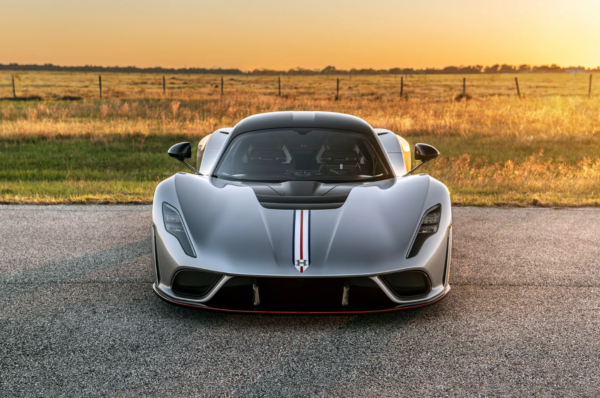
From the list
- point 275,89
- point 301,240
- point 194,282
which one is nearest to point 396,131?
point 301,240

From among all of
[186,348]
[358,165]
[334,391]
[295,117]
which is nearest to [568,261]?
[358,165]

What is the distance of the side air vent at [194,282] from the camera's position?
127 inches

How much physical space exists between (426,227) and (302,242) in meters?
0.89

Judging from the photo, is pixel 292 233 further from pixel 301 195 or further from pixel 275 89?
pixel 275 89

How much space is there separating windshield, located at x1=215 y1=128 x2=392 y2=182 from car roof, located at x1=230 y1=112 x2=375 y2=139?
0.05 metres

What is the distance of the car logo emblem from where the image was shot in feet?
10.1

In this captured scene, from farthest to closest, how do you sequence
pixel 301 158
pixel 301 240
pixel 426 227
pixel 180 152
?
1. pixel 180 152
2. pixel 301 158
3. pixel 426 227
4. pixel 301 240

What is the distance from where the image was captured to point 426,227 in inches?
139

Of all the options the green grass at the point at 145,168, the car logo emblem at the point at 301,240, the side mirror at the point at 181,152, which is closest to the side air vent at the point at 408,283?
the car logo emblem at the point at 301,240

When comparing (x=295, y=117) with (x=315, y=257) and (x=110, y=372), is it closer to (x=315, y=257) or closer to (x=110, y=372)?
(x=315, y=257)

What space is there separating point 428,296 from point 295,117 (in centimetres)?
231

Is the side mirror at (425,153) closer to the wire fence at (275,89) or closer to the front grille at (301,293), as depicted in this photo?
the front grille at (301,293)

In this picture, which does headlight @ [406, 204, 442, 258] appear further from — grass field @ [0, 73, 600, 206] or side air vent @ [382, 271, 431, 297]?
grass field @ [0, 73, 600, 206]

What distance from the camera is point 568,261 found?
4.89m
